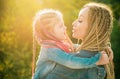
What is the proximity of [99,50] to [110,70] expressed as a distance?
0.21m

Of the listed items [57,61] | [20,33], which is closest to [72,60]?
[57,61]

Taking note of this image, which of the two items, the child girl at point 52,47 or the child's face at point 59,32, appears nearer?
the child girl at point 52,47

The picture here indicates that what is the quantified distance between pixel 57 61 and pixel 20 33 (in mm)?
5188

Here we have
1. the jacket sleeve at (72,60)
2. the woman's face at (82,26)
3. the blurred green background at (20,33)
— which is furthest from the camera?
the blurred green background at (20,33)

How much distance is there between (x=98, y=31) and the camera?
142 inches

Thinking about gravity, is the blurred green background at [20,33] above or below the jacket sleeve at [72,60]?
below

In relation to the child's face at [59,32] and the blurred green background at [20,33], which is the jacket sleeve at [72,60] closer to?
the child's face at [59,32]

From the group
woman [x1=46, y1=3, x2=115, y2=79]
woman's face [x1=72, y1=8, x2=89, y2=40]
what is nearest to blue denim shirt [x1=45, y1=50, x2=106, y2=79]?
woman [x1=46, y1=3, x2=115, y2=79]

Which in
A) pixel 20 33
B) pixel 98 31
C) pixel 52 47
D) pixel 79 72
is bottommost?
pixel 20 33

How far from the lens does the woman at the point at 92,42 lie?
3.59 meters

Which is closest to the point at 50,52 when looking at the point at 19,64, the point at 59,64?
the point at 59,64

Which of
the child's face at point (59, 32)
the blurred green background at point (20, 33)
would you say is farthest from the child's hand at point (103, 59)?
the blurred green background at point (20, 33)

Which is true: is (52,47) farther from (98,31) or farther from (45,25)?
(98,31)

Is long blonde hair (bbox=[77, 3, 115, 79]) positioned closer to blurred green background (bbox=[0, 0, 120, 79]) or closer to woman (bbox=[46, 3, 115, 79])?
woman (bbox=[46, 3, 115, 79])
